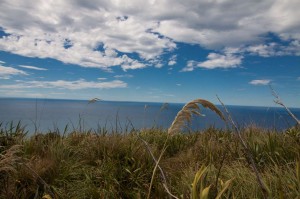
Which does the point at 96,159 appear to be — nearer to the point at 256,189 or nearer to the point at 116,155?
the point at 116,155

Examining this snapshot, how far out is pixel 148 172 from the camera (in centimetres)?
665

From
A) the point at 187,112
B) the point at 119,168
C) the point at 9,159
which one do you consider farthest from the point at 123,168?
the point at 187,112

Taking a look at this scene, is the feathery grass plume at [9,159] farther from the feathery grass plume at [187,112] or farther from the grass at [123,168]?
the feathery grass plume at [187,112]

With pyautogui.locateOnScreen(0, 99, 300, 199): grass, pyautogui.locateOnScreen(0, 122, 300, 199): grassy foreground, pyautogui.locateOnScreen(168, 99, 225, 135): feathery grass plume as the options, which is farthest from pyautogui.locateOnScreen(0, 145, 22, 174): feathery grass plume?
pyautogui.locateOnScreen(168, 99, 225, 135): feathery grass plume

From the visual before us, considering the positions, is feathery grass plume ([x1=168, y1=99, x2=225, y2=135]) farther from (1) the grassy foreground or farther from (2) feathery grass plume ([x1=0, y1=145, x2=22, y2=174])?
(1) the grassy foreground

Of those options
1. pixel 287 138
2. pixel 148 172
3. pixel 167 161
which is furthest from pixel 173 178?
pixel 287 138

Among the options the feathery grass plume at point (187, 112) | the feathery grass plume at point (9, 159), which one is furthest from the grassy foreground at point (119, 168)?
the feathery grass plume at point (187, 112)

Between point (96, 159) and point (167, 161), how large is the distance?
185cm

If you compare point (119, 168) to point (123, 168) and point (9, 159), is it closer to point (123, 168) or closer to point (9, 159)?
point (123, 168)

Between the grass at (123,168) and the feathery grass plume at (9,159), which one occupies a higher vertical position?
the feathery grass plume at (9,159)

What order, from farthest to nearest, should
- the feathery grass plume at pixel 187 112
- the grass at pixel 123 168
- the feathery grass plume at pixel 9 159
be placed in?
the grass at pixel 123 168 < the feathery grass plume at pixel 9 159 < the feathery grass plume at pixel 187 112

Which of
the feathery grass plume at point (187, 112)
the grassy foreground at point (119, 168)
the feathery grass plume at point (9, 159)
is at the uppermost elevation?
the feathery grass plume at point (187, 112)

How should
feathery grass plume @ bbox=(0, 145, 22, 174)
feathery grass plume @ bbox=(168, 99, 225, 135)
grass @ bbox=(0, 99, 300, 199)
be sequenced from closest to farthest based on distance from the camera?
feathery grass plume @ bbox=(168, 99, 225, 135)
feathery grass plume @ bbox=(0, 145, 22, 174)
grass @ bbox=(0, 99, 300, 199)

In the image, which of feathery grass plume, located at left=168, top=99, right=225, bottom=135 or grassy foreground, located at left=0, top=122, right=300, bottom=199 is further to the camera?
grassy foreground, located at left=0, top=122, right=300, bottom=199
